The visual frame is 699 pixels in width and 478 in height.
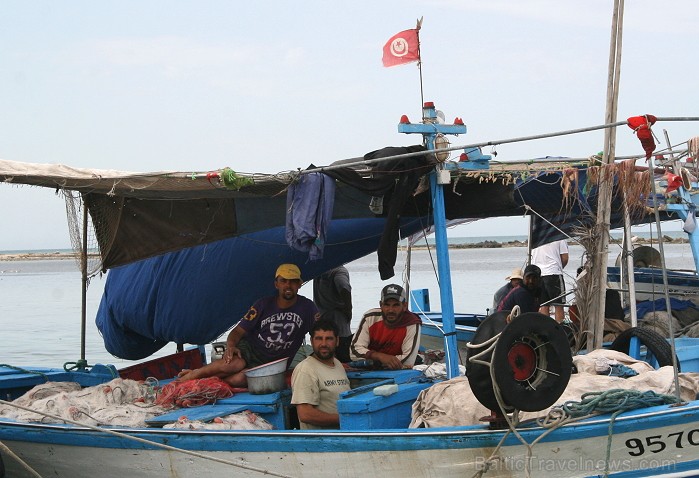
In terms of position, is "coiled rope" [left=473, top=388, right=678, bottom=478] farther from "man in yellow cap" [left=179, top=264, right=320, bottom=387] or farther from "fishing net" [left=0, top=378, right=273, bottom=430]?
"man in yellow cap" [left=179, top=264, right=320, bottom=387]

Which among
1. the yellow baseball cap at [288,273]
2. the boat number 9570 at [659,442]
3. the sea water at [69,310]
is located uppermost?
the yellow baseball cap at [288,273]

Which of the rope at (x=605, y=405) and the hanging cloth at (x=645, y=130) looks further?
the rope at (x=605, y=405)

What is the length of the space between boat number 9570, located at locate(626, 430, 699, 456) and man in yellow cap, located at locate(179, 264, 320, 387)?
2.96m

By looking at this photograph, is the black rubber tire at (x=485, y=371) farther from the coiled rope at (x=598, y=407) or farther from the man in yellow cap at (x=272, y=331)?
the man in yellow cap at (x=272, y=331)

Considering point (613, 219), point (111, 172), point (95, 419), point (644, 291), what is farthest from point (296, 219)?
point (644, 291)

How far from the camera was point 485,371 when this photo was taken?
5.49 m

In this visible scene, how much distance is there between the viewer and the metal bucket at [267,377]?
7211 mm

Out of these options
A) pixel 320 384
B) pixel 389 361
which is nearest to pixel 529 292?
pixel 389 361

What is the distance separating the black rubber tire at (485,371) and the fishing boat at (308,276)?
111mm

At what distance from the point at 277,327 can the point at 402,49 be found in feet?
8.56

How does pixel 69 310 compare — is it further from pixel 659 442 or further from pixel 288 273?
pixel 659 442

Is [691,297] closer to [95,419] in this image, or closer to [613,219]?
[613,219]

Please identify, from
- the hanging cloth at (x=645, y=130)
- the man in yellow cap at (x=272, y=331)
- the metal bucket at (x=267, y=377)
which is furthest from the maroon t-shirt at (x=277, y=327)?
the hanging cloth at (x=645, y=130)

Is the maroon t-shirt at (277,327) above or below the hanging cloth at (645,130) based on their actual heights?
below
